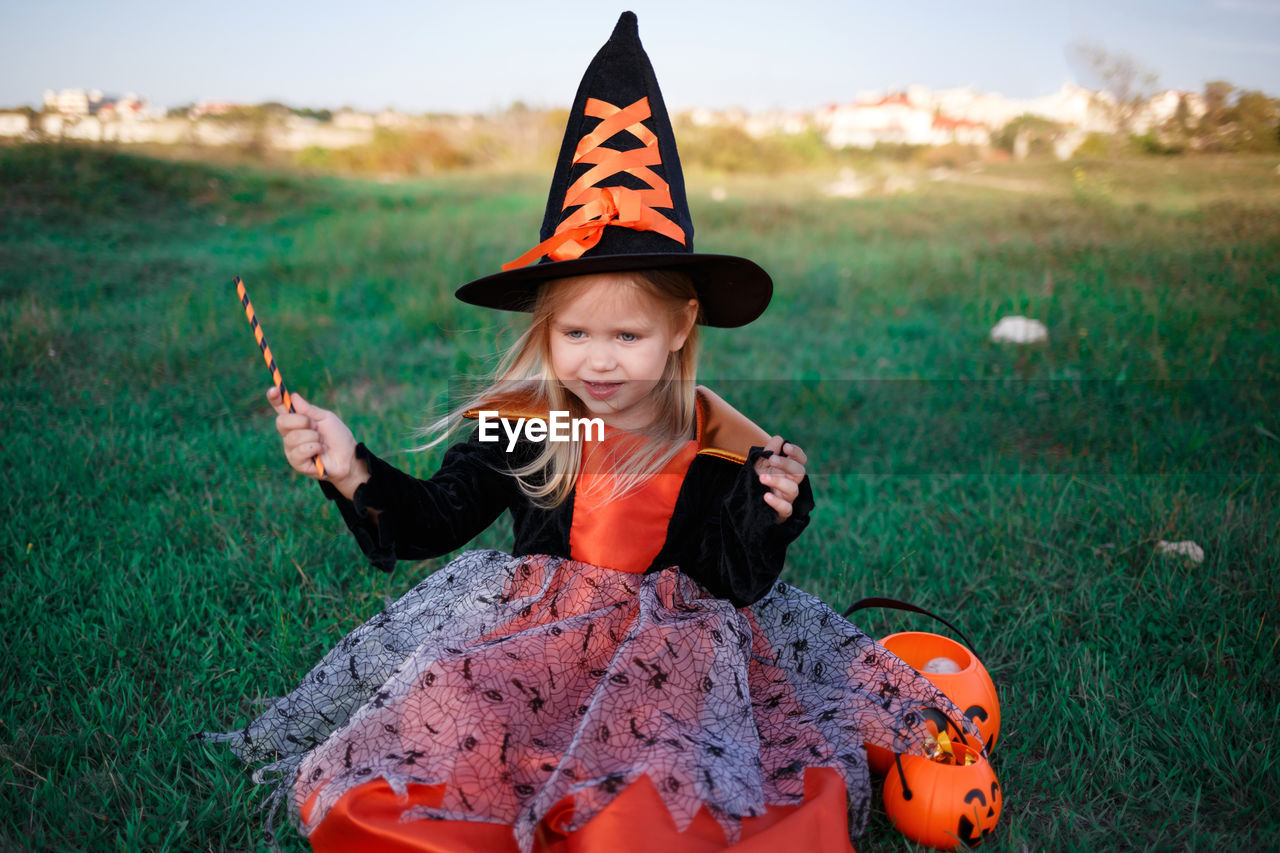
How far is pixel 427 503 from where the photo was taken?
7.13 feet

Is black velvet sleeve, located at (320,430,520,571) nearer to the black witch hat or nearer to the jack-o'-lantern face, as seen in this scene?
the black witch hat

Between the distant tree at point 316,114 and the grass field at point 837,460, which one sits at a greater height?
the distant tree at point 316,114

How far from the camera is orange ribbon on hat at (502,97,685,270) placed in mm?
2119

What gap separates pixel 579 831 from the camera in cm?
174

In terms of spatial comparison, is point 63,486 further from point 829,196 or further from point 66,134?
point 829,196

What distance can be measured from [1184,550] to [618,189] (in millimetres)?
2553

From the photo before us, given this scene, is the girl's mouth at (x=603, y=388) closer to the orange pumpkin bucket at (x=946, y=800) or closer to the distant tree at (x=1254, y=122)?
the orange pumpkin bucket at (x=946, y=800)

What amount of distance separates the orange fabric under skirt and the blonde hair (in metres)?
0.83

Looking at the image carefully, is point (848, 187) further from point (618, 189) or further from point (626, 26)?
point (618, 189)

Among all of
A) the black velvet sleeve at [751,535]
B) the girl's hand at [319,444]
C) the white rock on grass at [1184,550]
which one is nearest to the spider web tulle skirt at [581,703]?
the black velvet sleeve at [751,535]

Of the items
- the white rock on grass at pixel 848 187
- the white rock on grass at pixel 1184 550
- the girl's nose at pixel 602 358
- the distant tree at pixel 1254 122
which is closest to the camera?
the girl's nose at pixel 602 358

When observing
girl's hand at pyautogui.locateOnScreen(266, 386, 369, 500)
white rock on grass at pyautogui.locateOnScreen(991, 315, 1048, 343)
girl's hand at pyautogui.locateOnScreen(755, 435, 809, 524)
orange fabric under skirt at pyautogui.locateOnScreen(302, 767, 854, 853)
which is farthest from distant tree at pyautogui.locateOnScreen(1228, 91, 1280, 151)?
girl's hand at pyautogui.locateOnScreen(266, 386, 369, 500)

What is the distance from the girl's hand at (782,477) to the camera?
2.05 metres

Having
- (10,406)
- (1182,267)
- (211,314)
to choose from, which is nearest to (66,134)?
(211,314)
